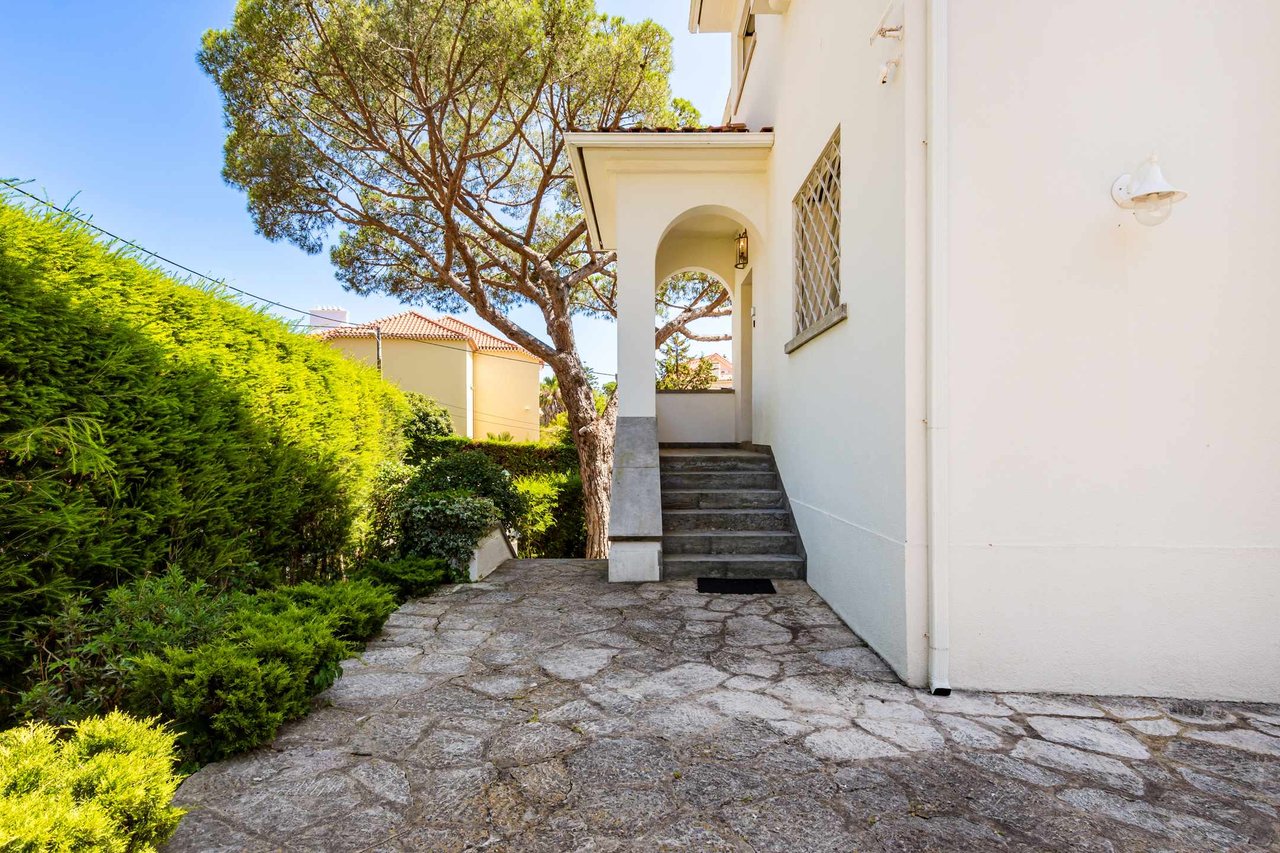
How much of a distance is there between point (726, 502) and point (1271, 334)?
4.26 m

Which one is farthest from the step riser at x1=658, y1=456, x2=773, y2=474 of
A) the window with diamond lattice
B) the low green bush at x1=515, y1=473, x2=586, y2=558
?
the low green bush at x1=515, y1=473, x2=586, y2=558

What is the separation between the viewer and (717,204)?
7059 millimetres

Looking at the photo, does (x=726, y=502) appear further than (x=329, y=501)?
Yes

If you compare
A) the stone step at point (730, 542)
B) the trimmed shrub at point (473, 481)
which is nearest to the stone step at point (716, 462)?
the stone step at point (730, 542)

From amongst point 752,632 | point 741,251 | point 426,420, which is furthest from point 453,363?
point 752,632

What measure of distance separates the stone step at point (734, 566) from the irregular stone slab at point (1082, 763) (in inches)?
118

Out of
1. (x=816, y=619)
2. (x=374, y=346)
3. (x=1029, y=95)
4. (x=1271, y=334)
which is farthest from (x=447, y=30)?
(x=374, y=346)

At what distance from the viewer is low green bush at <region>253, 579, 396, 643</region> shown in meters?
3.72

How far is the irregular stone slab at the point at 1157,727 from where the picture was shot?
2771mm

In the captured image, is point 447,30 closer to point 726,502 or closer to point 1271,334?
point 726,502

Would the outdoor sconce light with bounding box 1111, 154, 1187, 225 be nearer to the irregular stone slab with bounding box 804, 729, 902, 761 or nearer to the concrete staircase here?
the irregular stone slab with bounding box 804, 729, 902, 761

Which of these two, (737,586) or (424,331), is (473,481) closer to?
(737,586)

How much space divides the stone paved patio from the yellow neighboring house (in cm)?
2195

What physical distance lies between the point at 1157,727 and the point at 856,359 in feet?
8.04
